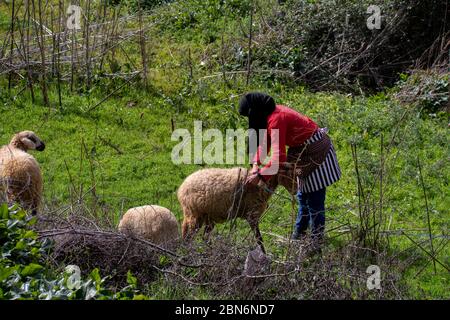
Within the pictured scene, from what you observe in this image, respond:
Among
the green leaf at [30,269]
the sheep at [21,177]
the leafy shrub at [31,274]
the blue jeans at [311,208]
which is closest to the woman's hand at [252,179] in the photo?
the blue jeans at [311,208]

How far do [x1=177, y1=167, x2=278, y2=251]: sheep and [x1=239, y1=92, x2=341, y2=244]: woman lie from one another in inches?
7.8

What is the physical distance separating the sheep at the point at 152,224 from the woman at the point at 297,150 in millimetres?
895

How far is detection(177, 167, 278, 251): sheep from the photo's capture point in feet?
27.7

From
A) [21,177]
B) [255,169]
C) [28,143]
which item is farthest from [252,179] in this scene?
[28,143]

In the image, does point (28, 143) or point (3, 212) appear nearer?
point (3, 212)

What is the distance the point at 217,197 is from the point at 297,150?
93 cm

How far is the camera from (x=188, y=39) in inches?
588

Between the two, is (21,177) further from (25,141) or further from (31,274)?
(31,274)

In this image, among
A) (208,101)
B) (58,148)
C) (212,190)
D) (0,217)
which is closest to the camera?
(0,217)

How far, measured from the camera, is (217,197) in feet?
27.7
